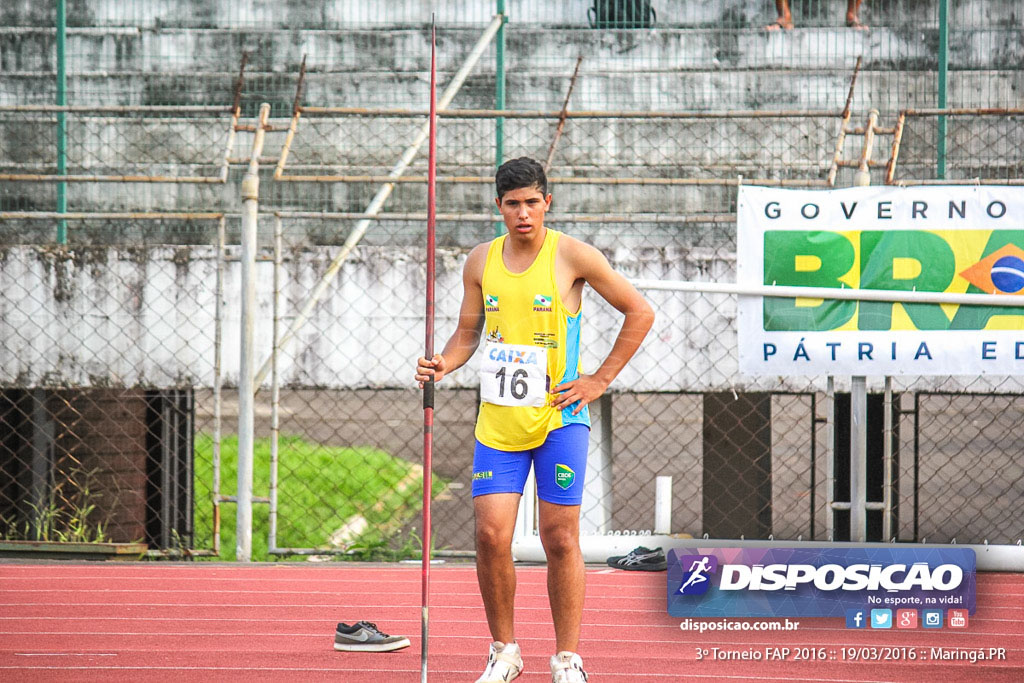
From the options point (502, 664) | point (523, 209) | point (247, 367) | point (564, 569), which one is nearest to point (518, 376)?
point (523, 209)

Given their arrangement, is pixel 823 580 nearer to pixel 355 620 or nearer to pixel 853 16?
pixel 355 620

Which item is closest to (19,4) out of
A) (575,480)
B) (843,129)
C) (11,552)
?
(11,552)

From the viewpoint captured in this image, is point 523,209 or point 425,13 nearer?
point 523,209

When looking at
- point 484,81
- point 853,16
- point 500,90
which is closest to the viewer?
point 500,90

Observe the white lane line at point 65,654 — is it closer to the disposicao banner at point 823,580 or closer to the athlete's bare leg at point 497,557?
the athlete's bare leg at point 497,557

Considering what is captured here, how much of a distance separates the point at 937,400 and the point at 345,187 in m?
13.5

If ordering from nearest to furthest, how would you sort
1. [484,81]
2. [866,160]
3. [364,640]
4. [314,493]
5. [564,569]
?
[564,569], [364,640], [866,160], [484,81], [314,493]

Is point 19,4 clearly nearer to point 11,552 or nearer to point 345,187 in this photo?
point 345,187

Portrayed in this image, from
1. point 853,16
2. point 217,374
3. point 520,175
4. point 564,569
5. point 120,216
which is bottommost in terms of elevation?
point 564,569

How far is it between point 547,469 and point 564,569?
0.37 m

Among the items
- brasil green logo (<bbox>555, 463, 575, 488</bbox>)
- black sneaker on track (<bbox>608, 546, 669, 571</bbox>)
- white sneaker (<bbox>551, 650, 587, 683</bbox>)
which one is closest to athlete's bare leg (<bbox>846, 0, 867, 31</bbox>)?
black sneaker on track (<bbox>608, 546, 669, 571</bbox>)

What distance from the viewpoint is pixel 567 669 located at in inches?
179

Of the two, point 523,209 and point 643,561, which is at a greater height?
point 523,209

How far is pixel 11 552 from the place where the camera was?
28.6 ft
